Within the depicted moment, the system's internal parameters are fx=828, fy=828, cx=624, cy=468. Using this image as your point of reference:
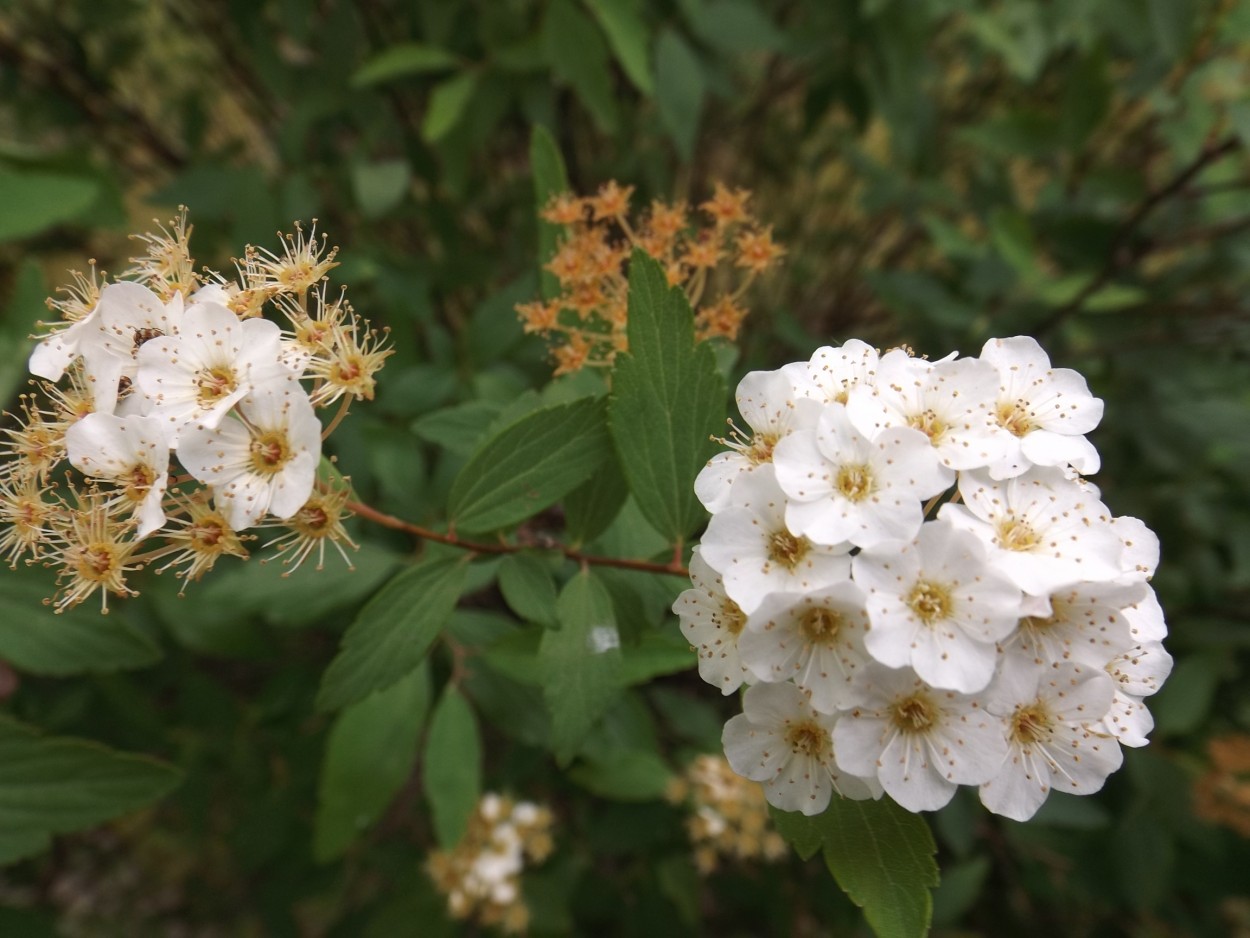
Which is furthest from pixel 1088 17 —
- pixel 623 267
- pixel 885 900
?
pixel 885 900

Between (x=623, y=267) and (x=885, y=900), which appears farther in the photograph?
(x=623, y=267)

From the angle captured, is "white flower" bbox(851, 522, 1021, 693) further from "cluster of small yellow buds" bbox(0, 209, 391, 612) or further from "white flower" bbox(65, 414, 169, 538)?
"white flower" bbox(65, 414, 169, 538)

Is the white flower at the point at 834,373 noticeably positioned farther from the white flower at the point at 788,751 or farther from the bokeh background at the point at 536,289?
the bokeh background at the point at 536,289

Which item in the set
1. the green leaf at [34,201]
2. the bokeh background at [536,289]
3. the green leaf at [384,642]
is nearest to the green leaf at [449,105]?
the bokeh background at [536,289]

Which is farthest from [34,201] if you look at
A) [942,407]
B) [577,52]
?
[942,407]

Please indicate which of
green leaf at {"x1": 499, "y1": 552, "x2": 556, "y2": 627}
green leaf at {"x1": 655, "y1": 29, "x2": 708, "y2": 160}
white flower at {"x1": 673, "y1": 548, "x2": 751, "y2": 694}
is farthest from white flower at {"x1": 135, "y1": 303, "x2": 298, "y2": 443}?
green leaf at {"x1": 655, "y1": 29, "x2": 708, "y2": 160}

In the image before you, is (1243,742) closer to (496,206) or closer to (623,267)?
(623,267)

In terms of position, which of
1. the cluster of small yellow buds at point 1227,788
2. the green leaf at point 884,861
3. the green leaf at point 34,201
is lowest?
the cluster of small yellow buds at point 1227,788
